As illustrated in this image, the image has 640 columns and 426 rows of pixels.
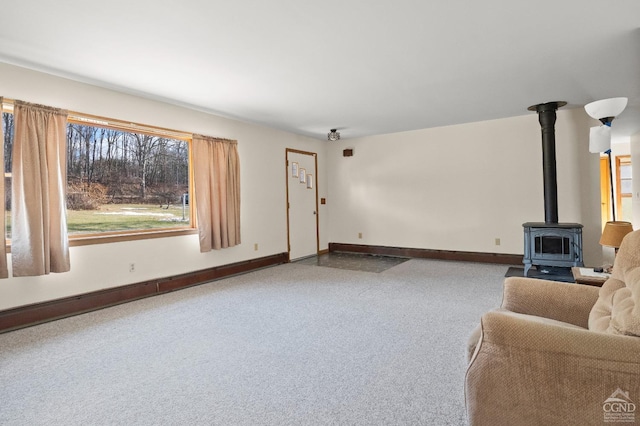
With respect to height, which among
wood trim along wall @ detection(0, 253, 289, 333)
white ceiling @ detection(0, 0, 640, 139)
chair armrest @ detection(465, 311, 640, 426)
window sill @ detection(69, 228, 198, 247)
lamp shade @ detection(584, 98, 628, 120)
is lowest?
wood trim along wall @ detection(0, 253, 289, 333)

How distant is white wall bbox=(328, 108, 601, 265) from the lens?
4.96 m

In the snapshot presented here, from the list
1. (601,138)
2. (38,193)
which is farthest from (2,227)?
(601,138)

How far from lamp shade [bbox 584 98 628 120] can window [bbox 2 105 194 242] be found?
459 centimetres

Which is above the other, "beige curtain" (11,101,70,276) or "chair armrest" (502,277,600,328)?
"beige curtain" (11,101,70,276)

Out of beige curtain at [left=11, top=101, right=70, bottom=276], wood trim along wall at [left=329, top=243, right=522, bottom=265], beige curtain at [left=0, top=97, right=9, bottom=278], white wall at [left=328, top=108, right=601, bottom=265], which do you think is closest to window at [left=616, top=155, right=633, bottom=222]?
white wall at [left=328, top=108, right=601, bottom=265]

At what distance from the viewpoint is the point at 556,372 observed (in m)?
1.16

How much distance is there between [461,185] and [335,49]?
3.80m

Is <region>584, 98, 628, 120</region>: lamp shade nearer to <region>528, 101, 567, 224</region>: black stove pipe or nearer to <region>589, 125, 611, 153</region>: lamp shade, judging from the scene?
<region>589, 125, 611, 153</region>: lamp shade

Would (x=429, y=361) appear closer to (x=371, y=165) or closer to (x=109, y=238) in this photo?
(x=109, y=238)

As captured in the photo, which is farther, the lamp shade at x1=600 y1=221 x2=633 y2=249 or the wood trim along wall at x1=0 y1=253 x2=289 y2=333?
the wood trim along wall at x1=0 y1=253 x2=289 y2=333

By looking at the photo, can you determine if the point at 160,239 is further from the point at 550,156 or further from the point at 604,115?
the point at 550,156

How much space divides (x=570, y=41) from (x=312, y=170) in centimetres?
468

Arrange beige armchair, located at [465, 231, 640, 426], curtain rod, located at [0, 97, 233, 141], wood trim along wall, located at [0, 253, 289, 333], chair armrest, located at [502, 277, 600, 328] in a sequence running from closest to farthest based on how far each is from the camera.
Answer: beige armchair, located at [465, 231, 640, 426] → chair armrest, located at [502, 277, 600, 328] → wood trim along wall, located at [0, 253, 289, 333] → curtain rod, located at [0, 97, 233, 141]

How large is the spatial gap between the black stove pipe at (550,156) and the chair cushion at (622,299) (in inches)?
128
